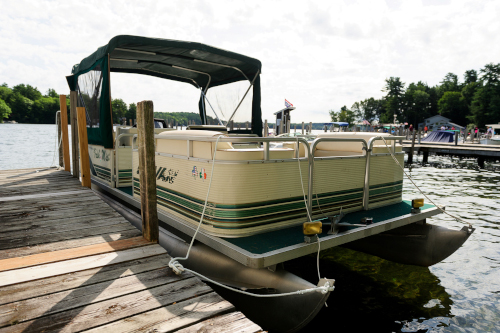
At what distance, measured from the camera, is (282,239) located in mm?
3416

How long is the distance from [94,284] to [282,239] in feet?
5.86

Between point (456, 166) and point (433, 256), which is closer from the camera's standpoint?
point (433, 256)

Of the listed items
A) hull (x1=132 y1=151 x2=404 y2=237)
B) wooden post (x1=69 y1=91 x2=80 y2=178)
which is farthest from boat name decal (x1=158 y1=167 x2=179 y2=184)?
wooden post (x1=69 y1=91 x2=80 y2=178)

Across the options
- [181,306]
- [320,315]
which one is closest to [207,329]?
[181,306]

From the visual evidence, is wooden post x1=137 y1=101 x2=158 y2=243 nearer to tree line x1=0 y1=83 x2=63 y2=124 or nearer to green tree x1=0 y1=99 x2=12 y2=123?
green tree x1=0 y1=99 x2=12 y2=123


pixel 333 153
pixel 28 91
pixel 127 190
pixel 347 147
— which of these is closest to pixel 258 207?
pixel 333 153

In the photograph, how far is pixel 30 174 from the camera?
28.3 ft

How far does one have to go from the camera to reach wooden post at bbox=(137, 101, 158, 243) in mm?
3629

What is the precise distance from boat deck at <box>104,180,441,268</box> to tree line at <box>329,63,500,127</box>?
7100cm

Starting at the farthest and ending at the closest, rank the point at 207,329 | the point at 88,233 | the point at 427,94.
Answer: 1. the point at 427,94
2. the point at 88,233
3. the point at 207,329

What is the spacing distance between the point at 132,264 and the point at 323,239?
6.33ft

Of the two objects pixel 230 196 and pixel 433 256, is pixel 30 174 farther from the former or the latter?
pixel 433 256

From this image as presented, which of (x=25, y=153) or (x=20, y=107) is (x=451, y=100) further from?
(x=20, y=107)

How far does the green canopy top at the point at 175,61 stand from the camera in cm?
536
